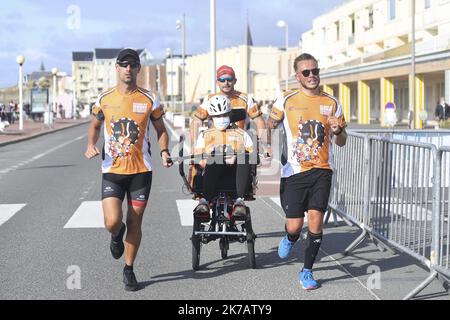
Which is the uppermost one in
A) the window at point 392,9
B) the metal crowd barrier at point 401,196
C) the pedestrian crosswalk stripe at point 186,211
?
the window at point 392,9

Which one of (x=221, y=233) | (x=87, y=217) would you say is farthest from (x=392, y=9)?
(x=221, y=233)

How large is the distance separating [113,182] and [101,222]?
3881 mm

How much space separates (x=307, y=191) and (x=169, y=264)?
1.72 m

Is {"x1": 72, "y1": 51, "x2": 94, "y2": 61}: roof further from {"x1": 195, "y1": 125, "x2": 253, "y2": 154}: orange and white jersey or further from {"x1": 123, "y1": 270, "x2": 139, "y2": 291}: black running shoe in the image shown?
{"x1": 123, "y1": 270, "x2": 139, "y2": 291}: black running shoe

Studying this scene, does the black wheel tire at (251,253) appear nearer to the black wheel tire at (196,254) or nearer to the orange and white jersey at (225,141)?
the black wheel tire at (196,254)

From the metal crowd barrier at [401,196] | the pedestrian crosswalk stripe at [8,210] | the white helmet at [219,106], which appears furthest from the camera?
the pedestrian crosswalk stripe at [8,210]

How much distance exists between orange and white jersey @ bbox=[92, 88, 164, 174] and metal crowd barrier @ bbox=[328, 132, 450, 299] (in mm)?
2418

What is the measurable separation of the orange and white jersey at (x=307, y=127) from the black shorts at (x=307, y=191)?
6 cm

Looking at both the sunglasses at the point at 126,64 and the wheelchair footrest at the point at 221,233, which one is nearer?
the sunglasses at the point at 126,64

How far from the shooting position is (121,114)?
19.7 ft

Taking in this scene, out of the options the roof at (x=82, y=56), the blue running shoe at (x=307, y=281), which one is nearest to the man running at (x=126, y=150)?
the blue running shoe at (x=307, y=281)

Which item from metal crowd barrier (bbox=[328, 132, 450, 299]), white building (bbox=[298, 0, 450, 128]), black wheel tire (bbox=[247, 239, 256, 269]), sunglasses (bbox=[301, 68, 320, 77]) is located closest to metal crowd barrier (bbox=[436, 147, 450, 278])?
metal crowd barrier (bbox=[328, 132, 450, 299])

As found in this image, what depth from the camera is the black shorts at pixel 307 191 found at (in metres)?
6.14
